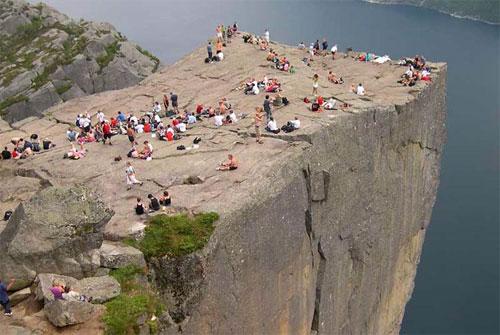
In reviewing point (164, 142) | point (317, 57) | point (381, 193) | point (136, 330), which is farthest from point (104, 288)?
point (317, 57)

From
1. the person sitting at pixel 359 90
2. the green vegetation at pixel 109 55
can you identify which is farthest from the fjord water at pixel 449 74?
the green vegetation at pixel 109 55

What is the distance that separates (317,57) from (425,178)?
12.6 m

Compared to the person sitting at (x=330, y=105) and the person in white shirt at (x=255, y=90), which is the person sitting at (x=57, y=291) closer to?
the person sitting at (x=330, y=105)

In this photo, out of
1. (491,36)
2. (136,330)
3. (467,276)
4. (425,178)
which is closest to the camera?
(136,330)

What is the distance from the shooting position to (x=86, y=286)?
14922 mm

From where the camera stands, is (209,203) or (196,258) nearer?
(196,258)

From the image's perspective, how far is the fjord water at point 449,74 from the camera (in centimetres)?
5100

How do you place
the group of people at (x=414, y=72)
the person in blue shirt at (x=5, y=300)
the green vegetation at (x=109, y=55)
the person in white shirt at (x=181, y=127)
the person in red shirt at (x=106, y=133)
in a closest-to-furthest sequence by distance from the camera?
the person in blue shirt at (x=5, y=300), the person in red shirt at (x=106, y=133), the person in white shirt at (x=181, y=127), the group of people at (x=414, y=72), the green vegetation at (x=109, y=55)

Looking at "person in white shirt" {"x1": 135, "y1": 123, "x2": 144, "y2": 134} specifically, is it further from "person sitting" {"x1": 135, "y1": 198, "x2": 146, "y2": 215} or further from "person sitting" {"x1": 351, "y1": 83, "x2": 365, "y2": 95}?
"person sitting" {"x1": 351, "y1": 83, "x2": 365, "y2": 95}

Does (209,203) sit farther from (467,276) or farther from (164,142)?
(467,276)

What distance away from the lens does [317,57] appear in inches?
1601

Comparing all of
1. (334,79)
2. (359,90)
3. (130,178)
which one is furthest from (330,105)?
(130,178)

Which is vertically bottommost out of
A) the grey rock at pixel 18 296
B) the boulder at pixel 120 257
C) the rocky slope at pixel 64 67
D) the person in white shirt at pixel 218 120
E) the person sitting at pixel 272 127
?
the rocky slope at pixel 64 67

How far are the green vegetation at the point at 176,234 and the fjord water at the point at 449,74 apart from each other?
1458 inches
